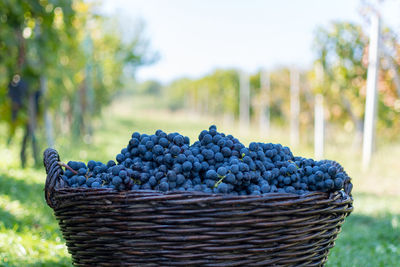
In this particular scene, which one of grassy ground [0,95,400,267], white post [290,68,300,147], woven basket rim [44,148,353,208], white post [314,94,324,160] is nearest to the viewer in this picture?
woven basket rim [44,148,353,208]

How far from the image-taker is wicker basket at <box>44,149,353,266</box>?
1.23 m

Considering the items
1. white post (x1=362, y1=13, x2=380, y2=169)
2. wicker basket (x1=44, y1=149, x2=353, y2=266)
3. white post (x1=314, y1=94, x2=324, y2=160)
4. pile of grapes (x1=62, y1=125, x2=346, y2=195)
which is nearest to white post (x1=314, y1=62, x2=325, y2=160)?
white post (x1=314, y1=94, x2=324, y2=160)

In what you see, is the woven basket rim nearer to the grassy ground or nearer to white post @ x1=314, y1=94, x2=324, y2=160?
the grassy ground

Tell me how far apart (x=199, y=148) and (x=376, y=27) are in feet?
29.6

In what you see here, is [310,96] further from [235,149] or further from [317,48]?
[235,149]

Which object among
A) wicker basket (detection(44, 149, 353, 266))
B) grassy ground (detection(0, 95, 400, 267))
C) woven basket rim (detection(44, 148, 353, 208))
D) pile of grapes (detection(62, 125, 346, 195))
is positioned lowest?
grassy ground (detection(0, 95, 400, 267))

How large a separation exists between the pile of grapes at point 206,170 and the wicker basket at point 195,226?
65 millimetres

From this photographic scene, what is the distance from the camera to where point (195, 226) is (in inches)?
48.4

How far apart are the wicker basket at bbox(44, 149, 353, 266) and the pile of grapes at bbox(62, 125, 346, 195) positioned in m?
0.06

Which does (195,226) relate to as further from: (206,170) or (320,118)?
(320,118)

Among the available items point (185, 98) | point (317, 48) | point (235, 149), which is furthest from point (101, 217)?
point (185, 98)

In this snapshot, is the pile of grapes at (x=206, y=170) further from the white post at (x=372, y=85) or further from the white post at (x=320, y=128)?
the white post at (x=320, y=128)

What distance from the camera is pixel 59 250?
2607 mm

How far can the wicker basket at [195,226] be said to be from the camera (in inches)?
48.3
